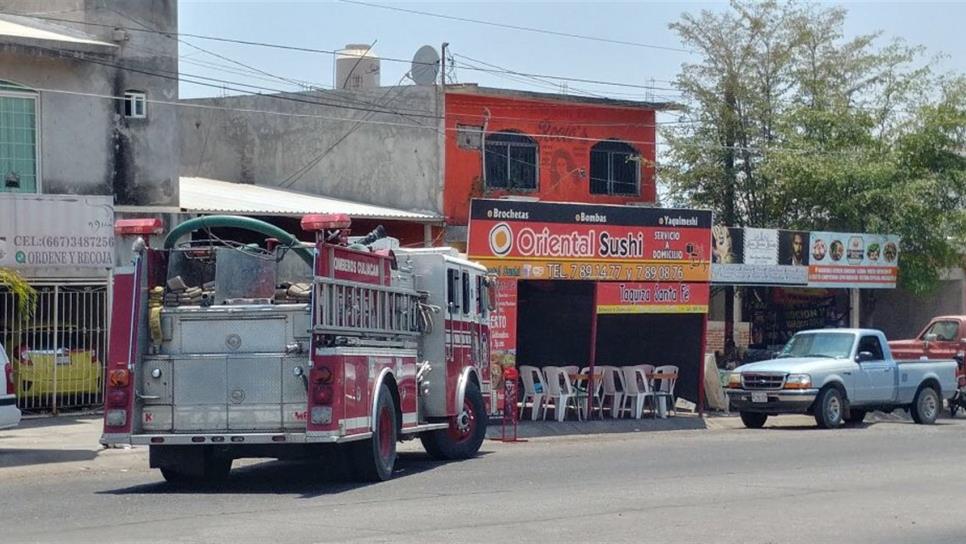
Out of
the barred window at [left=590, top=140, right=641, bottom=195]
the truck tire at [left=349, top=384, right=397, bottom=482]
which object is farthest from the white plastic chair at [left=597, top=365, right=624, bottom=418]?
the barred window at [left=590, top=140, right=641, bottom=195]

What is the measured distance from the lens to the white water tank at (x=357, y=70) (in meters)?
38.9

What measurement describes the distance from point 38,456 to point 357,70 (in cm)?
2199

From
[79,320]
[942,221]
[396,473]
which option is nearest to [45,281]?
[79,320]

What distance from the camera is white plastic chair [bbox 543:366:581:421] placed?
2517 centimetres

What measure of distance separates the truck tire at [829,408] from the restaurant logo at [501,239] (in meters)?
6.40

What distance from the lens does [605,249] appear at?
84.0 feet

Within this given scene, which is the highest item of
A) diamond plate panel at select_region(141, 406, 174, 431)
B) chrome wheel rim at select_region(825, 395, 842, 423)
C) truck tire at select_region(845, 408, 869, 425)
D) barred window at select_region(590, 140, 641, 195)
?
barred window at select_region(590, 140, 641, 195)

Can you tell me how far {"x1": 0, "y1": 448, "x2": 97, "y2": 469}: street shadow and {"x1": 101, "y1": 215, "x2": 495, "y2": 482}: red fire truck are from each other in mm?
3475

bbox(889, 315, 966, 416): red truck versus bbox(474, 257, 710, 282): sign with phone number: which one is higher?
→ bbox(474, 257, 710, 282): sign with phone number

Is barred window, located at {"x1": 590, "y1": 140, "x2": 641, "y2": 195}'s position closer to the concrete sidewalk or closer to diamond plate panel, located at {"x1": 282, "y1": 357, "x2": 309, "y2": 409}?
the concrete sidewalk

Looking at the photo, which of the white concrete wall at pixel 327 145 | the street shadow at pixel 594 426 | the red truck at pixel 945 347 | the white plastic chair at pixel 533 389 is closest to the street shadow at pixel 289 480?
the street shadow at pixel 594 426

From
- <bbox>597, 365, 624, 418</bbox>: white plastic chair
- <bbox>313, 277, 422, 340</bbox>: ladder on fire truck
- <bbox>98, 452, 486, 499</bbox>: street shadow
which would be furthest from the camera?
<bbox>597, 365, 624, 418</bbox>: white plastic chair

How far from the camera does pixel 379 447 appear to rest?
15.4 meters

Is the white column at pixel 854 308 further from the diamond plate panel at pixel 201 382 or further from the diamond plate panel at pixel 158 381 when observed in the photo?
the diamond plate panel at pixel 158 381
